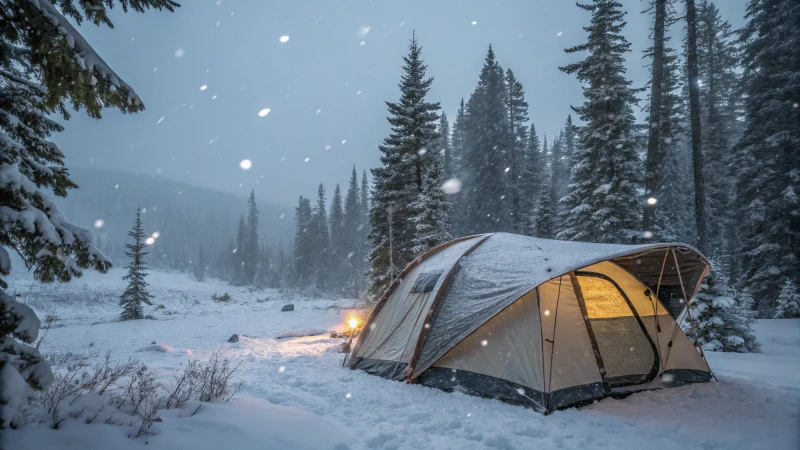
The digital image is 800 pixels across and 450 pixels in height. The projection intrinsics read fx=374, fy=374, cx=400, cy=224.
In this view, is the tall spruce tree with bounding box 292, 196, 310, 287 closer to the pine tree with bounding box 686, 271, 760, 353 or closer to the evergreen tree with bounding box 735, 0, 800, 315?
the evergreen tree with bounding box 735, 0, 800, 315

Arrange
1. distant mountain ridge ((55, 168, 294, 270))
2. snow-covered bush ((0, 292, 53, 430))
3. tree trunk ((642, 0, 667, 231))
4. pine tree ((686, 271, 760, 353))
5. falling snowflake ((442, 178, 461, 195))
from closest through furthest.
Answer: snow-covered bush ((0, 292, 53, 430)) < pine tree ((686, 271, 760, 353)) < tree trunk ((642, 0, 667, 231)) < falling snowflake ((442, 178, 461, 195)) < distant mountain ridge ((55, 168, 294, 270))

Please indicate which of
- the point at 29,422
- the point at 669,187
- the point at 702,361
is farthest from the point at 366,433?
the point at 669,187

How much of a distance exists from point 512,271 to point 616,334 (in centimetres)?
220

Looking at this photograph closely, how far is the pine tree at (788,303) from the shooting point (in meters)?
13.7

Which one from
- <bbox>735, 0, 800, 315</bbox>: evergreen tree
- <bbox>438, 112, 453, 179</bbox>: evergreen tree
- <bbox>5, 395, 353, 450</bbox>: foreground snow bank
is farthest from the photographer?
<bbox>438, 112, 453, 179</bbox>: evergreen tree

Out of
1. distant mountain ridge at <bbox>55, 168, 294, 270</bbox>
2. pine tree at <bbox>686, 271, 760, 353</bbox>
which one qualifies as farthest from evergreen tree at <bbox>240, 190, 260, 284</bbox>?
pine tree at <bbox>686, 271, 760, 353</bbox>

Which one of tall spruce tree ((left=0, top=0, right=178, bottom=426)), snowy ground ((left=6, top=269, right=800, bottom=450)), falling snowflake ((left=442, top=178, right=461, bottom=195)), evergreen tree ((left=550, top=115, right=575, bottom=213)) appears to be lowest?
snowy ground ((left=6, top=269, right=800, bottom=450))

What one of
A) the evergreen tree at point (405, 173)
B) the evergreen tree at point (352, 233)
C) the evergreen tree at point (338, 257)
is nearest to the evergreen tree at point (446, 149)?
the evergreen tree at point (352, 233)

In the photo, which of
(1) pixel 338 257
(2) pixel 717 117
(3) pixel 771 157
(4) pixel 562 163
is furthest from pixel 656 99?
(1) pixel 338 257

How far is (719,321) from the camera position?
10047mm

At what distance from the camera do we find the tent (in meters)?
5.80

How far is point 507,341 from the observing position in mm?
6160

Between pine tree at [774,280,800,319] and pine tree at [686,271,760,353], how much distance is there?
5636mm

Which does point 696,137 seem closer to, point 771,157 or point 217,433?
point 771,157
